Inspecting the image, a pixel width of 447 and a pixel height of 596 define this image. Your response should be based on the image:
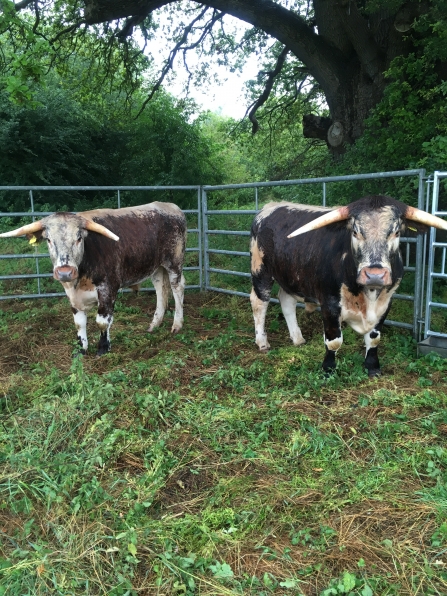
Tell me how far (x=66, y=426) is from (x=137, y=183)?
473 inches

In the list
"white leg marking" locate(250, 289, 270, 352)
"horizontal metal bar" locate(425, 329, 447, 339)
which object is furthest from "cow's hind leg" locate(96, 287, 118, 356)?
"horizontal metal bar" locate(425, 329, 447, 339)

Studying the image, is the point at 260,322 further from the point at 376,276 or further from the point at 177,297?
the point at 376,276

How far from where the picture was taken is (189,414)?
3764 mm

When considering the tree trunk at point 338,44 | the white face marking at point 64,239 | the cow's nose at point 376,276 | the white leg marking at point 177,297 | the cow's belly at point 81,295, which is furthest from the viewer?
the tree trunk at point 338,44

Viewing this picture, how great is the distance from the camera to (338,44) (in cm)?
905

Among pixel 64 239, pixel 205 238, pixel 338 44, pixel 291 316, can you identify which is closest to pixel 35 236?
pixel 64 239

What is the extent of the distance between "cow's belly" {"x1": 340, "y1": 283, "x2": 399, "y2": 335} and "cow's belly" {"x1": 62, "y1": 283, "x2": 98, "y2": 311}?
2.58m

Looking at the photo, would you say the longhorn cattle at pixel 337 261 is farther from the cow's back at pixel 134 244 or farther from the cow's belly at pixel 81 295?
the cow's belly at pixel 81 295

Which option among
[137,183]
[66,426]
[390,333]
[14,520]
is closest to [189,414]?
[66,426]

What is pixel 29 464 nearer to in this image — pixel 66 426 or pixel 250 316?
pixel 66 426

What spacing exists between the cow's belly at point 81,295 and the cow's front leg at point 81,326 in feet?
0.19

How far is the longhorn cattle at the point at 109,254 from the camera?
510 centimetres

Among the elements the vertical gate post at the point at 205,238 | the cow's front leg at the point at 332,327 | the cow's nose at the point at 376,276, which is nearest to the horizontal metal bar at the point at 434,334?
the cow's front leg at the point at 332,327

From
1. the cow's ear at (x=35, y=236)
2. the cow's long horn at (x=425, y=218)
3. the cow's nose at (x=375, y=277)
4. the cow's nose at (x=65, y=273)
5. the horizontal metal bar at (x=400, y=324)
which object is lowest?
the horizontal metal bar at (x=400, y=324)
